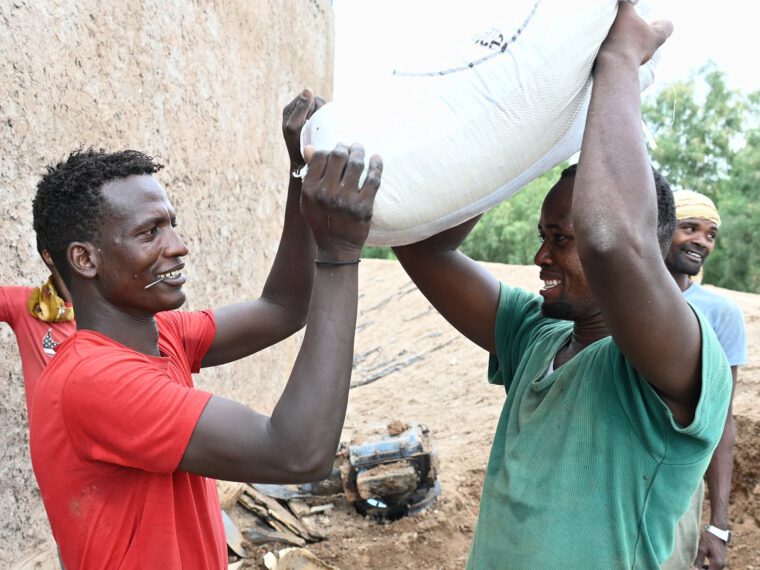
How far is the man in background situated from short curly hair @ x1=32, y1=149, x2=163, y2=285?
2.25 metres

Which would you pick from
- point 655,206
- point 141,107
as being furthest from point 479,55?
point 141,107

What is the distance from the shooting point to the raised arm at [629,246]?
128 cm

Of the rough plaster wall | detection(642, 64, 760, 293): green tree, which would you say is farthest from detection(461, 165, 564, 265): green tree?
the rough plaster wall

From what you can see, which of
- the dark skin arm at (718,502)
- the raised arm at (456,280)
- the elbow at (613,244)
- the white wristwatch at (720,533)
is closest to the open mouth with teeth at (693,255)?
the dark skin arm at (718,502)

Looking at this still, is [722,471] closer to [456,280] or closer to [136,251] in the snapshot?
[456,280]

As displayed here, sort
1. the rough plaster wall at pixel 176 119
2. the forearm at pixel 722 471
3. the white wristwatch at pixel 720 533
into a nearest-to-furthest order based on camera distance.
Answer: the rough plaster wall at pixel 176 119, the white wristwatch at pixel 720 533, the forearm at pixel 722 471

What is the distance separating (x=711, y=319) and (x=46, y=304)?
2799 mm

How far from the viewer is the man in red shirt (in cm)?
131

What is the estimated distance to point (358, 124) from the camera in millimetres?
1396

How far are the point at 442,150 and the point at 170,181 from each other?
8.61ft

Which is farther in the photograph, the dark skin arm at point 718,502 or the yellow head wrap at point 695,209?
the yellow head wrap at point 695,209

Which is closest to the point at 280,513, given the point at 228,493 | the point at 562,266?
the point at 228,493

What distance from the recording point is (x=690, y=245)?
3.61m

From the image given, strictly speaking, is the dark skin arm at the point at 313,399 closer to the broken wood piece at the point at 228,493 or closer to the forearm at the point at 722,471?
the forearm at the point at 722,471
